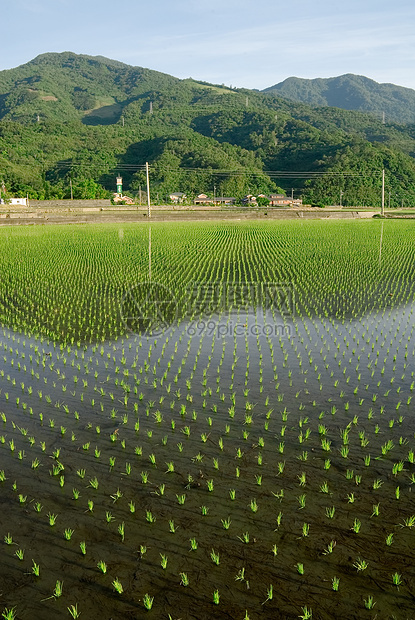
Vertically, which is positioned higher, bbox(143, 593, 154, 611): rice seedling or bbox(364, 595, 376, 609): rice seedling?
bbox(143, 593, 154, 611): rice seedling

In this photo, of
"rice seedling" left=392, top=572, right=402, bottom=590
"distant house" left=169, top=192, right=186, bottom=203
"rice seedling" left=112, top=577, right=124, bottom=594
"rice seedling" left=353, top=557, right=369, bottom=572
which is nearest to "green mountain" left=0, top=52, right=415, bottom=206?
"distant house" left=169, top=192, right=186, bottom=203

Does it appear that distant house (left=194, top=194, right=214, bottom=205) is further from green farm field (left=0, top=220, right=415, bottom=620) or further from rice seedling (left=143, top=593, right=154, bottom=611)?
rice seedling (left=143, top=593, right=154, bottom=611)

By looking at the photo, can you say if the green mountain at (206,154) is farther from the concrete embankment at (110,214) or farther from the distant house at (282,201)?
the concrete embankment at (110,214)

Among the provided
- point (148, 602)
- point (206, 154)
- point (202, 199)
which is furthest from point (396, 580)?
point (206, 154)

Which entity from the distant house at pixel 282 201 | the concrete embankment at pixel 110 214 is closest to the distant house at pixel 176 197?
the distant house at pixel 282 201

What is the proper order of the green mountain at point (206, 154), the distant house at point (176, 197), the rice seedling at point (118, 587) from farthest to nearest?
the green mountain at point (206, 154), the distant house at point (176, 197), the rice seedling at point (118, 587)

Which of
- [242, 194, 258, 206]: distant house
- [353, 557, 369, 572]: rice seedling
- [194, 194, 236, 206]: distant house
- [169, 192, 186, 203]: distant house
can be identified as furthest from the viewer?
[194, 194, 236, 206]: distant house
